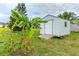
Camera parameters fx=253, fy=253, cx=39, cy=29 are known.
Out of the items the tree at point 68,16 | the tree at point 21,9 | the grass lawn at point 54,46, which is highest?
the tree at point 21,9

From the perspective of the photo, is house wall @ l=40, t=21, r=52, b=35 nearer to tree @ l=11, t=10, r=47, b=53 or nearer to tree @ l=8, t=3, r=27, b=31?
tree @ l=11, t=10, r=47, b=53

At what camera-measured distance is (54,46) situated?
306 cm

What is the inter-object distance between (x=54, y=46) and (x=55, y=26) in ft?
0.80

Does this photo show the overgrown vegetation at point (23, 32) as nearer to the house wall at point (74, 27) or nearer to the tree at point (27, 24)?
the tree at point (27, 24)

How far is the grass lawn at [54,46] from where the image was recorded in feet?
10.00

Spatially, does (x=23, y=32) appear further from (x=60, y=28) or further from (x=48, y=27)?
(x=60, y=28)

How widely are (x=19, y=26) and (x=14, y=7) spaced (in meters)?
0.24

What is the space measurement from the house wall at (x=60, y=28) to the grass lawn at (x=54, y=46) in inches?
2.6

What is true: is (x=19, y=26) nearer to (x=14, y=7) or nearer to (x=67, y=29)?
(x=14, y=7)

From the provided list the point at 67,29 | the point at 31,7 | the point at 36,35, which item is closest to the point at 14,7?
the point at 31,7

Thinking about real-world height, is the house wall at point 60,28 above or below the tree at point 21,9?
below

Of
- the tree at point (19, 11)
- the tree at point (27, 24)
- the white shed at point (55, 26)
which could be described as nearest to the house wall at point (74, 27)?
the white shed at point (55, 26)

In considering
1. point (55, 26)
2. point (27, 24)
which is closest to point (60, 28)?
point (55, 26)

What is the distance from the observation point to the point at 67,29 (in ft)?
10.0
